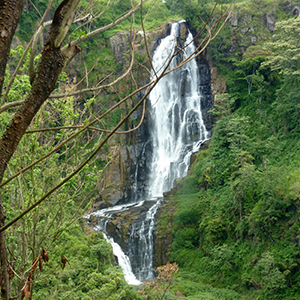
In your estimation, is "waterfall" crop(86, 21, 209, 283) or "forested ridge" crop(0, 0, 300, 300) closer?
"forested ridge" crop(0, 0, 300, 300)

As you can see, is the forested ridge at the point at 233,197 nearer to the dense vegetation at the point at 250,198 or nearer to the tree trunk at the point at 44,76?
the dense vegetation at the point at 250,198


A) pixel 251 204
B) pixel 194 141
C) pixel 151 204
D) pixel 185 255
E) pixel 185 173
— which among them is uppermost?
pixel 194 141

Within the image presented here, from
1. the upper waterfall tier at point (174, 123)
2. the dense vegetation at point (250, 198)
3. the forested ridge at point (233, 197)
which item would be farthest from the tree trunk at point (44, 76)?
the upper waterfall tier at point (174, 123)

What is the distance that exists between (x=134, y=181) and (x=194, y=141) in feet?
18.5

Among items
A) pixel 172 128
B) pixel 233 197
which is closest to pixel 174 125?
pixel 172 128

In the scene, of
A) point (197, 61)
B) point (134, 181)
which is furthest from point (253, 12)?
point (134, 181)

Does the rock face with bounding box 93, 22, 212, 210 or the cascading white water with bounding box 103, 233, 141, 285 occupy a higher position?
the rock face with bounding box 93, 22, 212, 210

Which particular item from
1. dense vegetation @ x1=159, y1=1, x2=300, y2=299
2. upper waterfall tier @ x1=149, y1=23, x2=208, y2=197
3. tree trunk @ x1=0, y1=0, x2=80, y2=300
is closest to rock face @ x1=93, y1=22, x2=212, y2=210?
upper waterfall tier @ x1=149, y1=23, x2=208, y2=197

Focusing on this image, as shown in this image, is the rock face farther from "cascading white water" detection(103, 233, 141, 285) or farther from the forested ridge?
"cascading white water" detection(103, 233, 141, 285)

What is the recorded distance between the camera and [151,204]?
2056 centimetres

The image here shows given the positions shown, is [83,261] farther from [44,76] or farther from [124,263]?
[44,76]

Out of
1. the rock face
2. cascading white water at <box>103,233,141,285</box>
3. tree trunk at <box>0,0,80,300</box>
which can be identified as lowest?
cascading white water at <box>103,233,141,285</box>

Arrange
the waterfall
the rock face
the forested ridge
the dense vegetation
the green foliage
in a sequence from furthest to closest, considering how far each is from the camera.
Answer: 1. the rock face
2. the waterfall
3. the dense vegetation
4. the forested ridge
5. the green foliage

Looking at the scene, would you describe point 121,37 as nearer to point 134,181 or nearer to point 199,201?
point 134,181
